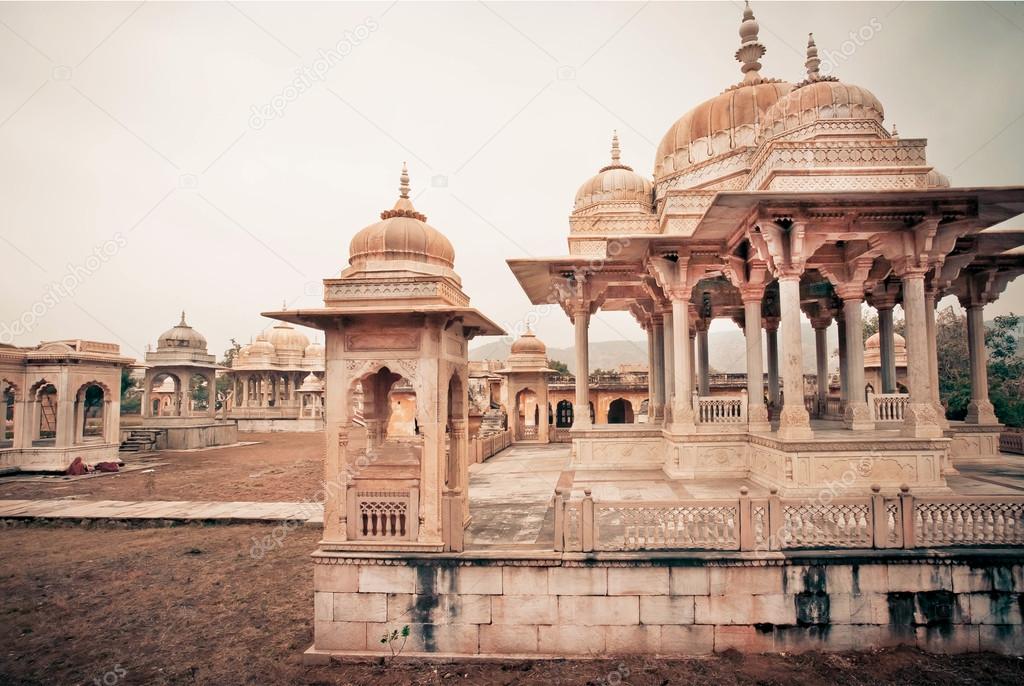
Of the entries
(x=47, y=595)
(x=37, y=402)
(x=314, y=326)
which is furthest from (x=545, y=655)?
(x=37, y=402)

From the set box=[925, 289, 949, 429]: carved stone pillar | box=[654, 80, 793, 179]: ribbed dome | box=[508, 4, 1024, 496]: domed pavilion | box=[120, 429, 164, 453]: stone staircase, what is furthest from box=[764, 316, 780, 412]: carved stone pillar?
box=[120, 429, 164, 453]: stone staircase

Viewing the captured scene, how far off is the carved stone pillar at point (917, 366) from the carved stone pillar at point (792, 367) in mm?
2114

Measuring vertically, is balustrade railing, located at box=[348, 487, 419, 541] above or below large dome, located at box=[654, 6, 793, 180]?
below

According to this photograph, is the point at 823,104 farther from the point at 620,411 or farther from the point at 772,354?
the point at 620,411

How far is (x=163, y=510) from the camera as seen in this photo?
15.5 metres

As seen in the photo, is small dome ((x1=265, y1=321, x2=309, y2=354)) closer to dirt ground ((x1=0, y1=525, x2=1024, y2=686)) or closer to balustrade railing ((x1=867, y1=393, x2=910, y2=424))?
dirt ground ((x1=0, y1=525, x2=1024, y2=686))

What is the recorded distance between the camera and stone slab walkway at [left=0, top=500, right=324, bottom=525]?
1475 centimetres

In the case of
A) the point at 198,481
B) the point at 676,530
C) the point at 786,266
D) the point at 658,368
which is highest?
the point at 786,266

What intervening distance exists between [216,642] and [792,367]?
11.6 metres

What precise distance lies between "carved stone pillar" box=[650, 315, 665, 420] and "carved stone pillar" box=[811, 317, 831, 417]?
6.24 m

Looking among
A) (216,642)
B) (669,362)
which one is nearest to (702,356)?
(669,362)

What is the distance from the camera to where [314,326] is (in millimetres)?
8203

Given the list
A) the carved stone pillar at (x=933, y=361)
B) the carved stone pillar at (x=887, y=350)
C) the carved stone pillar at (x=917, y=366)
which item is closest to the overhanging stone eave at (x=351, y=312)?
the carved stone pillar at (x=917, y=366)

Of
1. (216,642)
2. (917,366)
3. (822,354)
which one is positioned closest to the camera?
(216,642)
